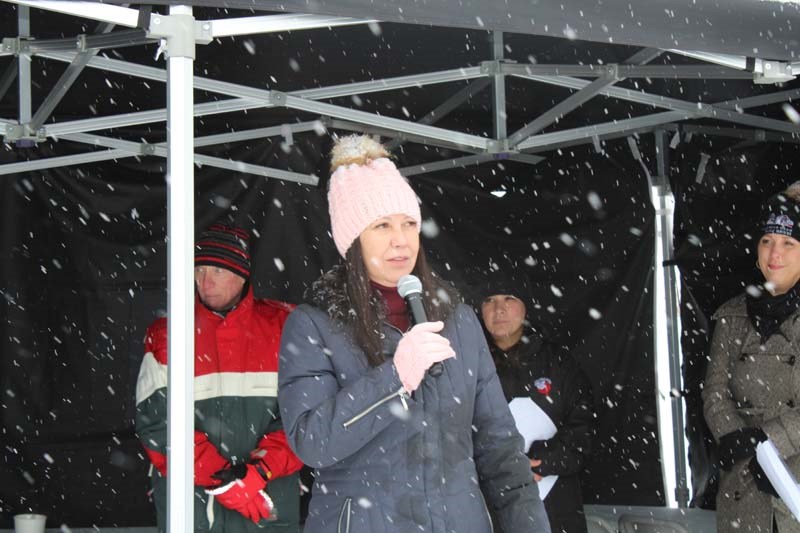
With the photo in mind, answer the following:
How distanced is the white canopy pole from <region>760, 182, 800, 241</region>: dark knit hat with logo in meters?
Answer: 2.85

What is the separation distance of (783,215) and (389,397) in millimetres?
2722

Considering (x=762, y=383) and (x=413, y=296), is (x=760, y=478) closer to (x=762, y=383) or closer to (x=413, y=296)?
(x=762, y=383)

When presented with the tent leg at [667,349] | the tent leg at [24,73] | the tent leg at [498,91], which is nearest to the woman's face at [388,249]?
the tent leg at [498,91]

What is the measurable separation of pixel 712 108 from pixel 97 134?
2971 mm

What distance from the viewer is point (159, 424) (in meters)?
3.74

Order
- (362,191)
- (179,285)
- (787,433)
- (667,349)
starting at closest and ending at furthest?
(179,285) → (362,191) → (787,433) → (667,349)

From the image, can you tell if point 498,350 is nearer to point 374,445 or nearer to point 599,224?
point 599,224

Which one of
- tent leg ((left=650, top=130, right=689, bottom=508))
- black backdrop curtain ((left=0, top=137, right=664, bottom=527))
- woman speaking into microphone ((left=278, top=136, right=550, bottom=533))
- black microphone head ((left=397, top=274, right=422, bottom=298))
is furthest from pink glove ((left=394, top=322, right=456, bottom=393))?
tent leg ((left=650, top=130, right=689, bottom=508))

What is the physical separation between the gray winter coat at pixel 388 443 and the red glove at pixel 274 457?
53.0 inches

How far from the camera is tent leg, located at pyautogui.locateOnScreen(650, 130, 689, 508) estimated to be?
17.3 feet

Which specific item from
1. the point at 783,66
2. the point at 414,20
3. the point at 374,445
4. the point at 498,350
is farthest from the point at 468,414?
the point at 498,350

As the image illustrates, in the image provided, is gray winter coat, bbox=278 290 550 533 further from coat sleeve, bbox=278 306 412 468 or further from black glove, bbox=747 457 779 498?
black glove, bbox=747 457 779 498

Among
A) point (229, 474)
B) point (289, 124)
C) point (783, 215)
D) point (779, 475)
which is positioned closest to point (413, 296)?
point (229, 474)

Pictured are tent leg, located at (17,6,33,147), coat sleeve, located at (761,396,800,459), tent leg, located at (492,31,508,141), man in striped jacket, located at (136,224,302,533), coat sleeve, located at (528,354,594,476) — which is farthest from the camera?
coat sleeve, located at (528,354,594,476)
